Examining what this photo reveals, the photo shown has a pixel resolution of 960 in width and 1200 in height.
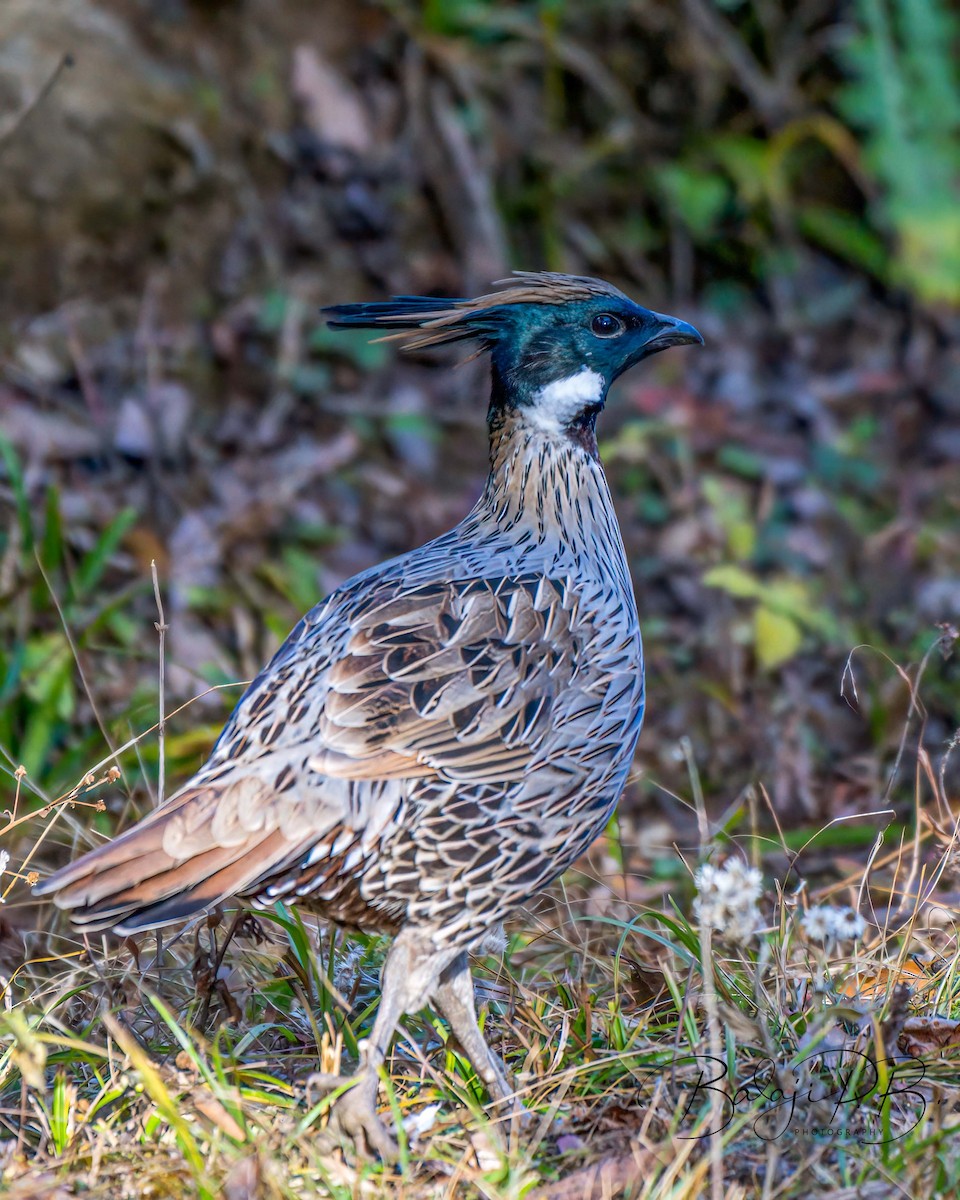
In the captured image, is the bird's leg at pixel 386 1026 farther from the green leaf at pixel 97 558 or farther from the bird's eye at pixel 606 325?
the green leaf at pixel 97 558

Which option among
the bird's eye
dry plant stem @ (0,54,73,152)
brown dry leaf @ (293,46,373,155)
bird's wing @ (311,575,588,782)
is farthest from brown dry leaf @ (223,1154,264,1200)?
brown dry leaf @ (293,46,373,155)

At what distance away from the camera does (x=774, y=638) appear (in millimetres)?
6602

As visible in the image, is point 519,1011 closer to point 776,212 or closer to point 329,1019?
point 329,1019

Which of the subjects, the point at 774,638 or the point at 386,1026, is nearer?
the point at 386,1026

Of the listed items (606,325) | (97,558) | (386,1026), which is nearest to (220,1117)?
(386,1026)

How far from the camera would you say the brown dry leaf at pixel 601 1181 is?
2.99m

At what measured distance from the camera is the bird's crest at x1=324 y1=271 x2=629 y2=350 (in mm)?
4051

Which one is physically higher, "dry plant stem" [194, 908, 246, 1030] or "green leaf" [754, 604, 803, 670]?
"dry plant stem" [194, 908, 246, 1030]

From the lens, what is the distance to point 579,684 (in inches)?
143

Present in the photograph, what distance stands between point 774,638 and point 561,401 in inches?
110

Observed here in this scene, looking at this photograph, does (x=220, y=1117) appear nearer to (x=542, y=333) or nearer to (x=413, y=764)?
(x=413, y=764)

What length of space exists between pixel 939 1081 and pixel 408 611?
165 centimetres

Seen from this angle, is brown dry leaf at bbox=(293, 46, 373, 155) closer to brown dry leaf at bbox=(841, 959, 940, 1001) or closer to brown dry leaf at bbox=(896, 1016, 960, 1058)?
brown dry leaf at bbox=(841, 959, 940, 1001)

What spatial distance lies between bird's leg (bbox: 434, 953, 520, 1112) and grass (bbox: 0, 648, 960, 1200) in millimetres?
47
